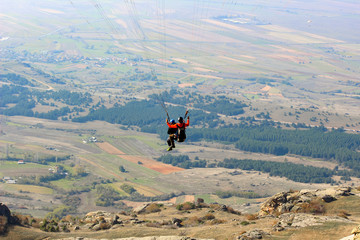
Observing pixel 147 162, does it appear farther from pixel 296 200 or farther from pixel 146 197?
pixel 296 200

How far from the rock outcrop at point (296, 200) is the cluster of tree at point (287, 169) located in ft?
238

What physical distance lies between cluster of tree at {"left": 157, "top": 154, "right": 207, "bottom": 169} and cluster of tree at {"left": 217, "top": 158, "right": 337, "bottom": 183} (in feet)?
20.2

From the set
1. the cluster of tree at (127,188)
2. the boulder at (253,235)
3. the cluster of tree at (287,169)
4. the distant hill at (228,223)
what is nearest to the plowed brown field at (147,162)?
the cluster of tree at (287,169)

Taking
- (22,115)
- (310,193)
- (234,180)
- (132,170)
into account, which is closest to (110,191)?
(132,170)

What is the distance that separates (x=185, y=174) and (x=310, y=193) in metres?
78.9

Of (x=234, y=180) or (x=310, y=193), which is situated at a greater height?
(x=310, y=193)

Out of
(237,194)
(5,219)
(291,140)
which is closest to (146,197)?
(237,194)

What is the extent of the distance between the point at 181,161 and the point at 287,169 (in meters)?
34.2

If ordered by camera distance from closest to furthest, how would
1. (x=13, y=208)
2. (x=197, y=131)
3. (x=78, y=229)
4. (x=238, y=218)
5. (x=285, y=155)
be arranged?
(x=78, y=229), (x=238, y=218), (x=13, y=208), (x=285, y=155), (x=197, y=131)

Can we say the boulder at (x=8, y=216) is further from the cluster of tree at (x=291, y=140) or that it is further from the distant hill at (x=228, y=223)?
the cluster of tree at (x=291, y=140)

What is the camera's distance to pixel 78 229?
4931 cm

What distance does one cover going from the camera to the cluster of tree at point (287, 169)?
409 ft

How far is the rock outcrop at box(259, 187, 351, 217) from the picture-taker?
49906mm

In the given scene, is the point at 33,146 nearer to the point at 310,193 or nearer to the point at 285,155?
the point at 285,155
